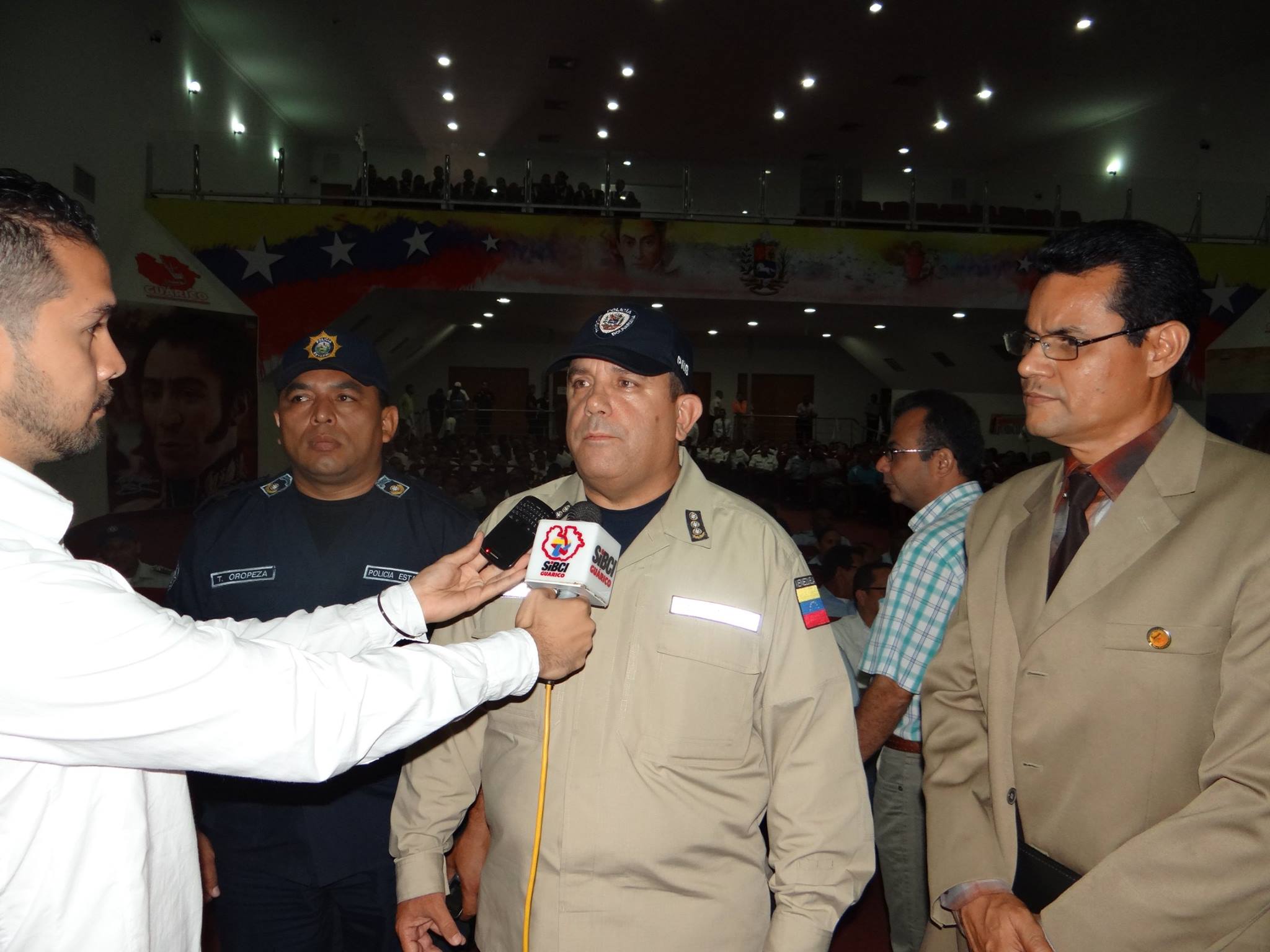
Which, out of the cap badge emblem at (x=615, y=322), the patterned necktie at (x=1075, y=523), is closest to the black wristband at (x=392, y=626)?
the cap badge emblem at (x=615, y=322)

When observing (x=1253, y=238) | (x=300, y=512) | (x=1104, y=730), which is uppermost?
(x=1253, y=238)

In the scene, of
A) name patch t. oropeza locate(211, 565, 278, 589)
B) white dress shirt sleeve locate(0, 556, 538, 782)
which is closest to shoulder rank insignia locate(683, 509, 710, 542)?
white dress shirt sleeve locate(0, 556, 538, 782)

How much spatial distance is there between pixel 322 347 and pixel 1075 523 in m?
1.98

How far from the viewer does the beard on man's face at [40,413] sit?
4.01 feet

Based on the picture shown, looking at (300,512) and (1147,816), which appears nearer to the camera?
(1147,816)

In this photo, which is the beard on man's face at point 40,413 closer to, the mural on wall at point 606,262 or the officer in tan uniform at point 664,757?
the officer in tan uniform at point 664,757

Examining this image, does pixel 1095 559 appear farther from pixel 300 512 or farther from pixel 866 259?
pixel 866 259

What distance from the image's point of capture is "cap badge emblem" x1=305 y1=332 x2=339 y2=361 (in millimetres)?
2365

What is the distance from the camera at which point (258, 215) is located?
37.6 ft

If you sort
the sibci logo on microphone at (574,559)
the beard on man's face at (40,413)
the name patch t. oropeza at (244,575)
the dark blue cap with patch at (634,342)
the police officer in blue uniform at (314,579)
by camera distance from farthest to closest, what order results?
the name patch t. oropeza at (244,575)
the police officer in blue uniform at (314,579)
the dark blue cap with patch at (634,342)
the sibci logo on microphone at (574,559)
the beard on man's face at (40,413)

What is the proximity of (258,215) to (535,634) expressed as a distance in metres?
11.8

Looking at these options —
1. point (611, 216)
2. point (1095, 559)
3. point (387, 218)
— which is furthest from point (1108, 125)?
point (1095, 559)

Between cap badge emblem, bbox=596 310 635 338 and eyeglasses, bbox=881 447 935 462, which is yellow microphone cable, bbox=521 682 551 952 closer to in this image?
cap badge emblem, bbox=596 310 635 338

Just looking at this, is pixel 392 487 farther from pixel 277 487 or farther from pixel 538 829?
pixel 538 829
